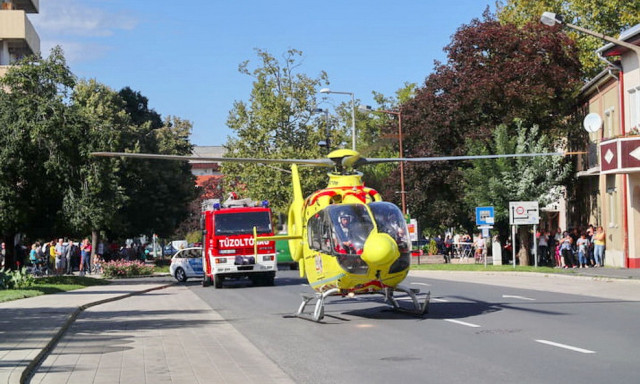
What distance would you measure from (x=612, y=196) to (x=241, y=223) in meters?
17.5

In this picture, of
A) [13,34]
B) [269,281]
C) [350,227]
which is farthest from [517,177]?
[13,34]

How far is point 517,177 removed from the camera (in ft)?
152

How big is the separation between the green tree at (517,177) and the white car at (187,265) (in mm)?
13567

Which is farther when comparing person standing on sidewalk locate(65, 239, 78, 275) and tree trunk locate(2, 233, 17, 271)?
person standing on sidewalk locate(65, 239, 78, 275)

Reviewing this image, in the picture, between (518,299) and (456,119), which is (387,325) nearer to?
(518,299)

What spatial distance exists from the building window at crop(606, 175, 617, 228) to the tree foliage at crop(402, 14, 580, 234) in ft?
19.3

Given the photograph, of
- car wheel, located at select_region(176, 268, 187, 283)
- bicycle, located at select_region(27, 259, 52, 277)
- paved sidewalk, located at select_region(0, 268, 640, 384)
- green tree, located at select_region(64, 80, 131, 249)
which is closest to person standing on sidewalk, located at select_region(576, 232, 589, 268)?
paved sidewalk, located at select_region(0, 268, 640, 384)

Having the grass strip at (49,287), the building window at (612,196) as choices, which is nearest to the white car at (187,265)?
the grass strip at (49,287)

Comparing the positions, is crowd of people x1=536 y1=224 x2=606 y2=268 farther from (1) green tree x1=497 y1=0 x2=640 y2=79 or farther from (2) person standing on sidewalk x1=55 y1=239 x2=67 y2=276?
(2) person standing on sidewalk x1=55 y1=239 x2=67 y2=276

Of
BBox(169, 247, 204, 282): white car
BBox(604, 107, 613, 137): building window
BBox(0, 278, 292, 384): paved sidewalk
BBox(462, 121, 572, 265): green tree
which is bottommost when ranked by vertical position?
BBox(0, 278, 292, 384): paved sidewalk

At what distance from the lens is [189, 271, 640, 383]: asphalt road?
11.0 m

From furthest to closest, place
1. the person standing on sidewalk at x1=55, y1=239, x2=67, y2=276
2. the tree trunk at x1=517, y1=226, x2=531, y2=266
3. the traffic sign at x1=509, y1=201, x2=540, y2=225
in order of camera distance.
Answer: the person standing on sidewalk at x1=55, y1=239, x2=67, y2=276 → the tree trunk at x1=517, y1=226, x2=531, y2=266 → the traffic sign at x1=509, y1=201, x2=540, y2=225

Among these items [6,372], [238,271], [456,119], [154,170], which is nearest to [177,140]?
[154,170]

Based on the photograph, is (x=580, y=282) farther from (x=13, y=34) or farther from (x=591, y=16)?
(x=13, y=34)
